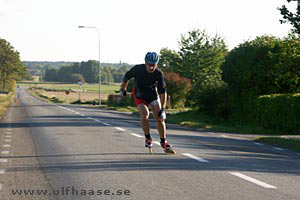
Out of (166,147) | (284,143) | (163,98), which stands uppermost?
(163,98)

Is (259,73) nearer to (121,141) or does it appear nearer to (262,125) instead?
(262,125)

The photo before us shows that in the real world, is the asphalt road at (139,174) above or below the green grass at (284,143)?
above

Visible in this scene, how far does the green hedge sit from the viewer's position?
22391 millimetres

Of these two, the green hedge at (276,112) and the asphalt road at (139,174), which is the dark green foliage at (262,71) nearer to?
the green hedge at (276,112)

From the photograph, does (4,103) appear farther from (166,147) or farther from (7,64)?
(7,64)

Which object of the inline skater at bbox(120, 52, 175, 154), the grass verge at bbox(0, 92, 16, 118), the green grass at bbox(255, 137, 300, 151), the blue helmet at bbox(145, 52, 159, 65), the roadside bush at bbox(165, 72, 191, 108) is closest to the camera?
the blue helmet at bbox(145, 52, 159, 65)

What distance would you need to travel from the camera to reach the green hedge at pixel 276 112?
2239cm

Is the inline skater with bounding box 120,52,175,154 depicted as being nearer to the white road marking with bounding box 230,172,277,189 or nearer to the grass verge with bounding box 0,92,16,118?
the white road marking with bounding box 230,172,277,189

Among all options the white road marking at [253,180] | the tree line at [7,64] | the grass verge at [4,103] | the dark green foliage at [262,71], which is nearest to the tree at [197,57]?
the grass verge at [4,103]

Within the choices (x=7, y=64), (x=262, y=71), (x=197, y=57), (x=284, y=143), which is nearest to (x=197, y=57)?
(x=197, y=57)

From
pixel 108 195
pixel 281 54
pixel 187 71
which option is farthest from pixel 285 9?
pixel 187 71

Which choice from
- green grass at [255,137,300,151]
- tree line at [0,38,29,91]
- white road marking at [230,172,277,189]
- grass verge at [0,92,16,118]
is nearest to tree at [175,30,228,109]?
grass verge at [0,92,16,118]

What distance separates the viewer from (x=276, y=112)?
76.8 feet

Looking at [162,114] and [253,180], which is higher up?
[162,114]
